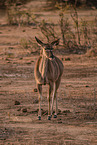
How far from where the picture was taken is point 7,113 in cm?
811

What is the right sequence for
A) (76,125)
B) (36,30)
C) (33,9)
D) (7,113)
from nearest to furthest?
(76,125)
(7,113)
(36,30)
(33,9)

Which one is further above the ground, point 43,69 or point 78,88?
point 43,69

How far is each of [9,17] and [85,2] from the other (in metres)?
6.85

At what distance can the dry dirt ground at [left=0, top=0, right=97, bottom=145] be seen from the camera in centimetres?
677

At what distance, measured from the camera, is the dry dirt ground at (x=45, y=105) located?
6773 millimetres

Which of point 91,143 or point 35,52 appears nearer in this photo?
point 91,143

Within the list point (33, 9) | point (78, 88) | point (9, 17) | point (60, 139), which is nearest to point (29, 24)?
point (9, 17)

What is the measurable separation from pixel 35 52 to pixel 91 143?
30.2 feet

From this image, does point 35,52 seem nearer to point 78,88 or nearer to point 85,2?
point 78,88

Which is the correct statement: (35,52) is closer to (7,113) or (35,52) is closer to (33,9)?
(7,113)

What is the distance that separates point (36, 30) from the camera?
20.2 meters

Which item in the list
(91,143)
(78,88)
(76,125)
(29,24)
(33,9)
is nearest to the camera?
(91,143)

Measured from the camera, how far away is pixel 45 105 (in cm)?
866

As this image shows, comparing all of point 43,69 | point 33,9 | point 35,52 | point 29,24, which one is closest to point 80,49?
point 35,52
